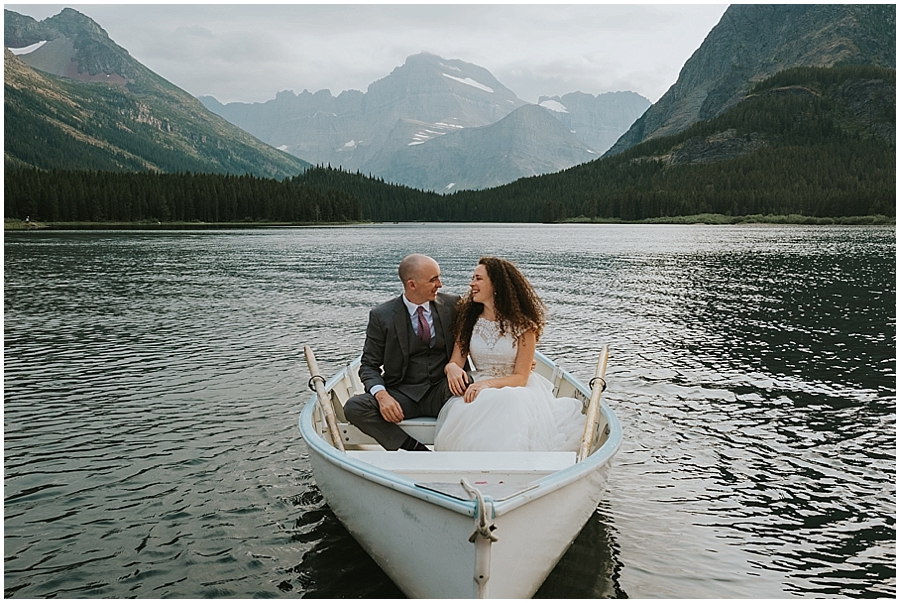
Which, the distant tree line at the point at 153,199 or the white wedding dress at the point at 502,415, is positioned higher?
the distant tree line at the point at 153,199

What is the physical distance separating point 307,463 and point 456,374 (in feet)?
13.8

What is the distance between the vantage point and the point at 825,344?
72.8 feet

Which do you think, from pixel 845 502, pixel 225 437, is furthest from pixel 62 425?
pixel 845 502

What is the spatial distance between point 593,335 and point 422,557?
19303 mm

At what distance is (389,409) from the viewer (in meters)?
8.95

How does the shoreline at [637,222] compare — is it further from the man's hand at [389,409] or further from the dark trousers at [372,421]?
the man's hand at [389,409]

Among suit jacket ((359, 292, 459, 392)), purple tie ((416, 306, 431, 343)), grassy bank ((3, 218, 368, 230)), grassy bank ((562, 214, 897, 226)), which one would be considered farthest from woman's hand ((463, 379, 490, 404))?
grassy bank ((562, 214, 897, 226))

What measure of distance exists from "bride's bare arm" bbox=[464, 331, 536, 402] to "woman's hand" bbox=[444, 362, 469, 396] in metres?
0.18

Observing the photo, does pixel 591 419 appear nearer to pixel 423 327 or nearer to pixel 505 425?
pixel 505 425

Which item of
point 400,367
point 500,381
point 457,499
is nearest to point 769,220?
point 400,367

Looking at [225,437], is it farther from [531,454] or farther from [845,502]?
[845,502]

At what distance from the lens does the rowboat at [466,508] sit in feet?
19.8

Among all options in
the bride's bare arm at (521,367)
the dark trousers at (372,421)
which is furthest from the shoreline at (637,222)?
the bride's bare arm at (521,367)

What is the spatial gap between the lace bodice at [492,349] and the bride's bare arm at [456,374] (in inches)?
7.1
